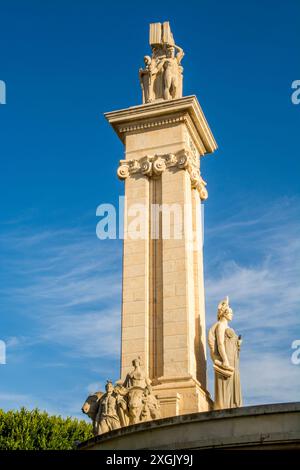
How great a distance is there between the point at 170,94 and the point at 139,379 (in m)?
10.9

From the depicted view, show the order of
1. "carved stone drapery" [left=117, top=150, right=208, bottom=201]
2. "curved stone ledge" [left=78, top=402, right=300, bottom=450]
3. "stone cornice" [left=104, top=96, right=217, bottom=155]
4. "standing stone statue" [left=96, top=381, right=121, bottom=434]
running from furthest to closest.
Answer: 1. "stone cornice" [left=104, top=96, right=217, bottom=155]
2. "carved stone drapery" [left=117, top=150, right=208, bottom=201]
3. "standing stone statue" [left=96, top=381, right=121, bottom=434]
4. "curved stone ledge" [left=78, top=402, right=300, bottom=450]

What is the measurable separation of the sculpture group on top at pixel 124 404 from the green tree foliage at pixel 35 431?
19.1 meters

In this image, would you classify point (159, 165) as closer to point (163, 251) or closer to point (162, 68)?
point (163, 251)

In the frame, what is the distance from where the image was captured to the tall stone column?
21109 mm

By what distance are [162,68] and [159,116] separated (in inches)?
101

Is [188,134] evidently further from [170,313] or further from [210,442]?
[210,442]

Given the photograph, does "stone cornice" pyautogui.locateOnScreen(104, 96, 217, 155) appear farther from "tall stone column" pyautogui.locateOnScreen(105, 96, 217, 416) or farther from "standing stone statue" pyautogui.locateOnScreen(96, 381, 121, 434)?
"standing stone statue" pyautogui.locateOnScreen(96, 381, 121, 434)

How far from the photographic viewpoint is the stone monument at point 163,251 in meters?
20.7

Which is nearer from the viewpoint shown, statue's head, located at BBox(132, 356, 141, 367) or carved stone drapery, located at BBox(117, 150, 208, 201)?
statue's head, located at BBox(132, 356, 141, 367)

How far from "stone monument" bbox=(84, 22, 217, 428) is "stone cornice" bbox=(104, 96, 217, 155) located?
34 millimetres

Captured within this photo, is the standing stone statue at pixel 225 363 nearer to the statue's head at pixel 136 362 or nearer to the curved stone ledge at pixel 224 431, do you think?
the statue's head at pixel 136 362

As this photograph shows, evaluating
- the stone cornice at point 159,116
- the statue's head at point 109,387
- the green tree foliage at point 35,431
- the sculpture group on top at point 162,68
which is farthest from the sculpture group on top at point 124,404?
the green tree foliage at point 35,431

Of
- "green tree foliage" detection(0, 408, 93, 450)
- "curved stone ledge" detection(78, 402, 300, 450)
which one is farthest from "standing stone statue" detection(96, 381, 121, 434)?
"green tree foliage" detection(0, 408, 93, 450)

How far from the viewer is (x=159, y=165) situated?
2355 cm
